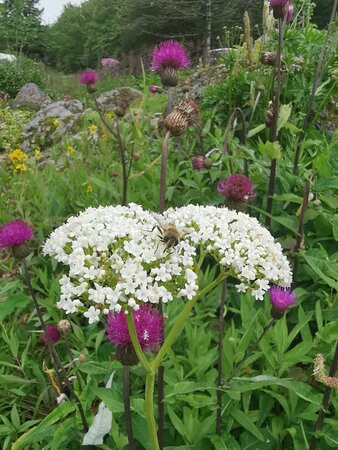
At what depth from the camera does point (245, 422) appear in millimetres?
1774

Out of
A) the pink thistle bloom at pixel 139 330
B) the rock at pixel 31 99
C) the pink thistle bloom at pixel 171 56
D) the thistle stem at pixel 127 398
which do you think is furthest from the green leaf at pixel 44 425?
the rock at pixel 31 99

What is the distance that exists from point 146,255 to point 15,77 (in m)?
18.7

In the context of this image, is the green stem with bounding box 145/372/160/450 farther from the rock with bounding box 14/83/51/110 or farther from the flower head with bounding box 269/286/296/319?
the rock with bounding box 14/83/51/110

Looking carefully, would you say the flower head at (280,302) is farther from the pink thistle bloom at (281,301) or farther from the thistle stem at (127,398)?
the thistle stem at (127,398)

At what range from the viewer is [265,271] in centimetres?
138

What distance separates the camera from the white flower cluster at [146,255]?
47.6 inches

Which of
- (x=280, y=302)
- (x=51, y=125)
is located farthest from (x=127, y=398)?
(x=51, y=125)

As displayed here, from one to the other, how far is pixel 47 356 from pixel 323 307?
4.45ft

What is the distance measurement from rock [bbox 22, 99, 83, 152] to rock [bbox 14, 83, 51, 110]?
17.6 feet

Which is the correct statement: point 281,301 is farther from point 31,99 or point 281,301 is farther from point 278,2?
point 31,99

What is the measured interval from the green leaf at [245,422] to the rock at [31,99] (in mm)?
12627

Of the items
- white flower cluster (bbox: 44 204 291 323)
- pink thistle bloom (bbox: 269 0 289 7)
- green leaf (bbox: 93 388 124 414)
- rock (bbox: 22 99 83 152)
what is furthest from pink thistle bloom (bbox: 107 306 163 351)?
rock (bbox: 22 99 83 152)

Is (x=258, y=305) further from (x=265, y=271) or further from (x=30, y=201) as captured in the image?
(x=30, y=201)

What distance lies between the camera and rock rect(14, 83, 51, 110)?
1409 centimetres
